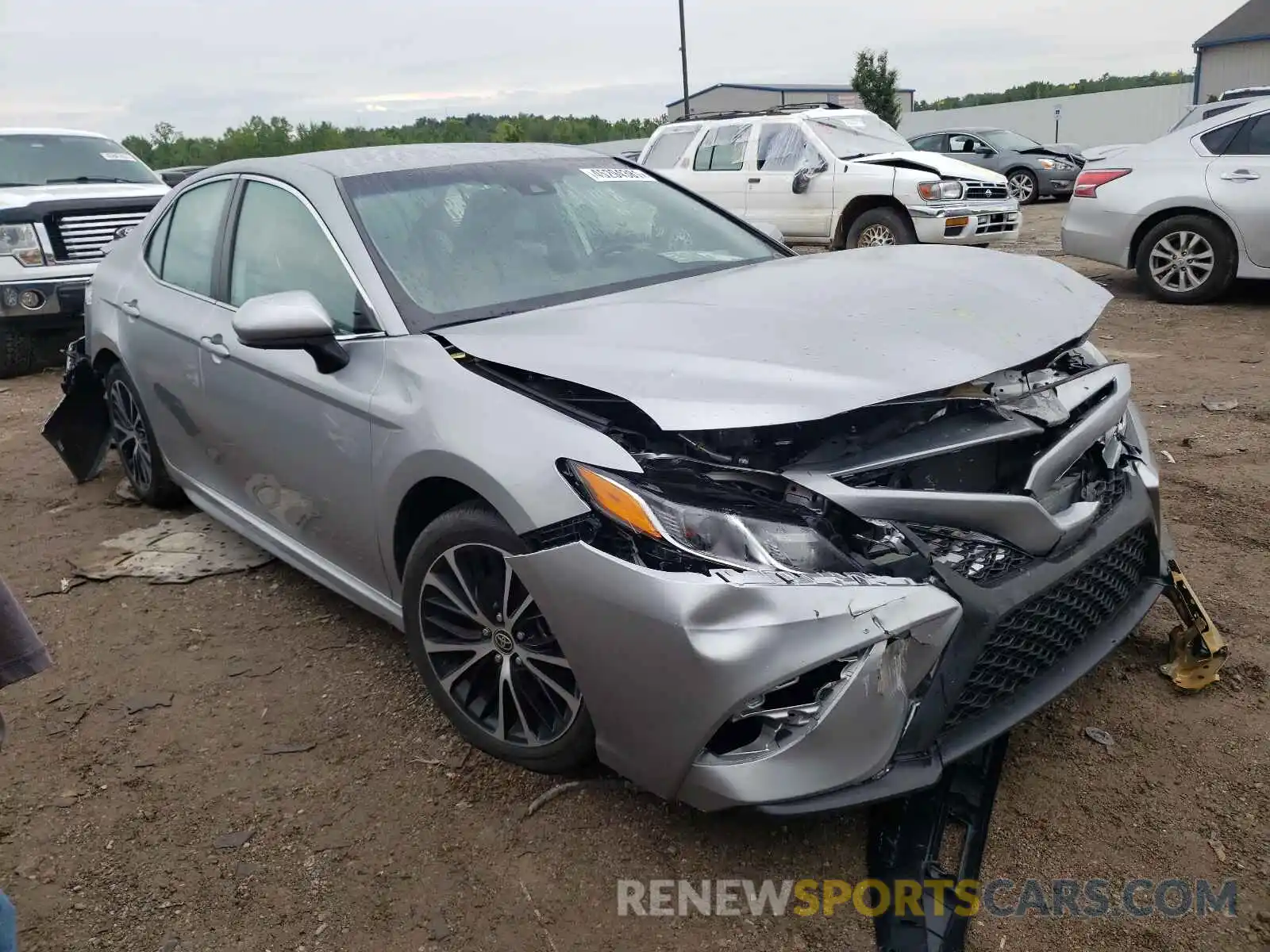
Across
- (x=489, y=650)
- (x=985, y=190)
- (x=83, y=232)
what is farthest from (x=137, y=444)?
(x=985, y=190)

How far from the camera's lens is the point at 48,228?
791 centimetres

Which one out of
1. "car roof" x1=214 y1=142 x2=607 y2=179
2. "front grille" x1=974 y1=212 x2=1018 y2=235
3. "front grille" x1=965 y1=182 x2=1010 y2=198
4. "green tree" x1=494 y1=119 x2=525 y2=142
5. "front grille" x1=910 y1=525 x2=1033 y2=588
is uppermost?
"green tree" x1=494 y1=119 x2=525 y2=142

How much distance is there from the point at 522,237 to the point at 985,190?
8423mm

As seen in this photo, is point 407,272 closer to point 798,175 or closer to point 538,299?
point 538,299

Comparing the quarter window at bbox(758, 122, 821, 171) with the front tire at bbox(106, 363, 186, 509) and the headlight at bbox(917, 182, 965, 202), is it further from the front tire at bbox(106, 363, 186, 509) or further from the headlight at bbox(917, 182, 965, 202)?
the front tire at bbox(106, 363, 186, 509)

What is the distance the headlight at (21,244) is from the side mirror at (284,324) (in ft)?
21.2

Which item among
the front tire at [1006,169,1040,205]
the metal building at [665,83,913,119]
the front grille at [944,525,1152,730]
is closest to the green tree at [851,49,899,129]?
the metal building at [665,83,913,119]

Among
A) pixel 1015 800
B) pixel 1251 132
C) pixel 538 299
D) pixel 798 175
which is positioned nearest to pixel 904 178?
pixel 798 175

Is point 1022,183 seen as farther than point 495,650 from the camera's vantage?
Yes

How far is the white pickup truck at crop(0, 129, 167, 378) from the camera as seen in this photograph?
7793 millimetres

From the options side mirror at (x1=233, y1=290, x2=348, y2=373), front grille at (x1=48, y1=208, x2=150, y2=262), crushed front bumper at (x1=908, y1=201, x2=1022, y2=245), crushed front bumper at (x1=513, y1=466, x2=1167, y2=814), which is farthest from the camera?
crushed front bumper at (x1=908, y1=201, x2=1022, y2=245)

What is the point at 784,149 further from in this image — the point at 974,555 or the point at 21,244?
the point at 974,555

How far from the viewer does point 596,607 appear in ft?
7.01

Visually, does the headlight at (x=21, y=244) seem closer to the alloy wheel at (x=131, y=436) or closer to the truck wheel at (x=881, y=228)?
the alloy wheel at (x=131, y=436)
